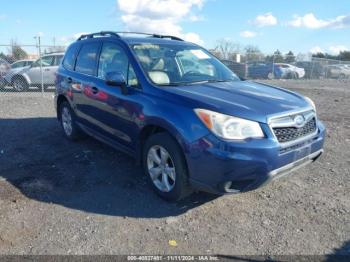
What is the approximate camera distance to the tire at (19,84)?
600 inches

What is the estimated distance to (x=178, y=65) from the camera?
16.0 ft

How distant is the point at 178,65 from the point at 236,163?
6.51ft

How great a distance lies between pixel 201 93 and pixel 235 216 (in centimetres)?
141

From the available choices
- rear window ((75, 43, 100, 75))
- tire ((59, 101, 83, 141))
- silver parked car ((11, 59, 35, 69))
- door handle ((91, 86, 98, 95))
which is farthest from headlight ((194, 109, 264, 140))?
silver parked car ((11, 59, 35, 69))

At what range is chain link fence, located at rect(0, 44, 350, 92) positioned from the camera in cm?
1525

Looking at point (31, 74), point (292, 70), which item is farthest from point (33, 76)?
point (292, 70)

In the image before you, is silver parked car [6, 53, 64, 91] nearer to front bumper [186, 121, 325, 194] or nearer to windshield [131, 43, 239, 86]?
windshield [131, 43, 239, 86]

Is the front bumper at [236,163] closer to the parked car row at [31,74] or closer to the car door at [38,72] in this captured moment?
the parked car row at [31,74]

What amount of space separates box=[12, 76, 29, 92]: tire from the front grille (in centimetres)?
1396

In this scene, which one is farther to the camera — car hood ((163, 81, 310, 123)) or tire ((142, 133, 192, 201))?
tire ((142, 133, 192, 201))

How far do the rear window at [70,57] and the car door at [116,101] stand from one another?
1105 millimetres

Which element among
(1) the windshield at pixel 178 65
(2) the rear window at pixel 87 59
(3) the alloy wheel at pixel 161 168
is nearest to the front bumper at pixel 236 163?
(3) the alloy wheel at pixel 161 168

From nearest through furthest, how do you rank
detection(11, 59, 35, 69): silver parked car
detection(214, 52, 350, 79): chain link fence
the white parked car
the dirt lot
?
the dirt lot
detection(11, 59, 35, 69): silver parked car
detection(214, 52, 350, 79): chain link fence
the white parked car

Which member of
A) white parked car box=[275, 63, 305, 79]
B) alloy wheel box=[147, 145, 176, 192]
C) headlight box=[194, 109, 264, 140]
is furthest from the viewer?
white parked car box=[275, 63, 305, 79]
